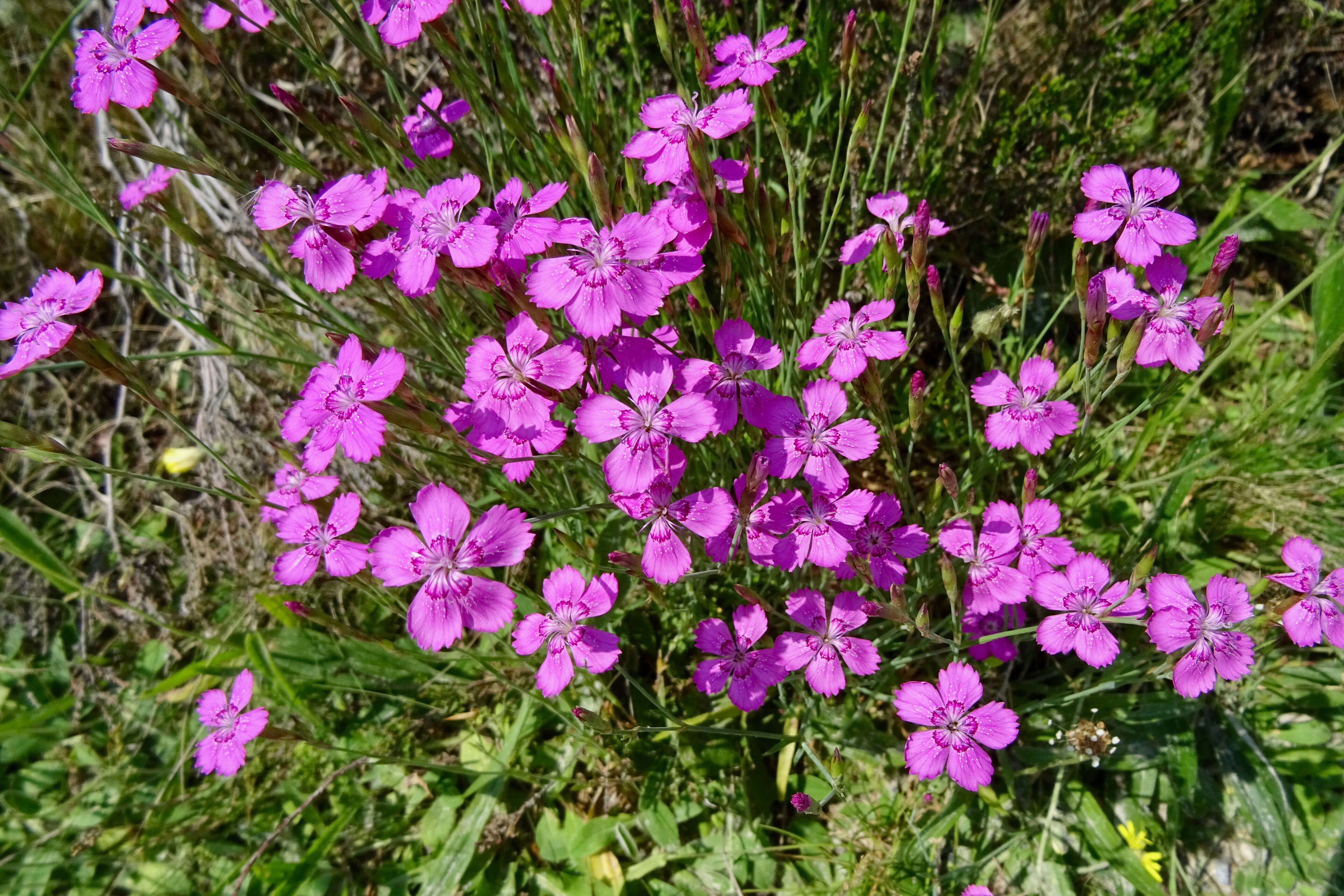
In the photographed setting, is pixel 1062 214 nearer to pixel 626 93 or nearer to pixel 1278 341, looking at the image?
pixel 1278 341

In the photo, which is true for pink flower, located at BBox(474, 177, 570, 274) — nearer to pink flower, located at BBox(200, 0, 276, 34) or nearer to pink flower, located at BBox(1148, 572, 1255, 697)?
pink flower, located at BBox(200, 0, 276, 34)

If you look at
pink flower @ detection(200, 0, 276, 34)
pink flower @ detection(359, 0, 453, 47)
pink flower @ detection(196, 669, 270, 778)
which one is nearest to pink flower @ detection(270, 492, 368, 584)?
pink flower @ detection(196, 669, 270, 778)

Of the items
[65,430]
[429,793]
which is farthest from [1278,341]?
[65,430]

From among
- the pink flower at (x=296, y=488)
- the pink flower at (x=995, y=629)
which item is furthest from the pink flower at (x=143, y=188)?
the pink flower at (x=995, y=629)

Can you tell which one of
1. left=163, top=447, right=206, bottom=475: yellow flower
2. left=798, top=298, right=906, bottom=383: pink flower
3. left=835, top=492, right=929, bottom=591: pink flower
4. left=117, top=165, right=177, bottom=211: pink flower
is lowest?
left=163, top=447, right=206, bottom=475: yellow flower

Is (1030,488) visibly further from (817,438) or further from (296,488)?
(296,488)
